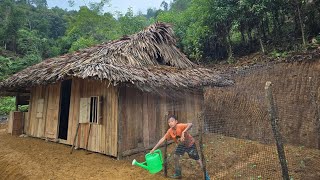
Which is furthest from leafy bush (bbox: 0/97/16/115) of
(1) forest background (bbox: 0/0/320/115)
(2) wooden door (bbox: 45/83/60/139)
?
(2) wooden door (bbox: 45/83/60/139)

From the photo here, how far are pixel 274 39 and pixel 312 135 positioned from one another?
733cm

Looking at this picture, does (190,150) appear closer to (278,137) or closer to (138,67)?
(278,137)

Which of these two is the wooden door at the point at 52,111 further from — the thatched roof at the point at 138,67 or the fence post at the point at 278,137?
the fence post at the point at 278,137

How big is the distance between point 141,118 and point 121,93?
112 centimetres

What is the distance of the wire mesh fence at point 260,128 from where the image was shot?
5555 mm

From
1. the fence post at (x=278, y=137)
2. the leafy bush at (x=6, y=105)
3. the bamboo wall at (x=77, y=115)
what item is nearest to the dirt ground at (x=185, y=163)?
the bamboo wall at (x=77, y=115)

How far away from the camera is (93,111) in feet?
25.1

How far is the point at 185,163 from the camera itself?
6.23m

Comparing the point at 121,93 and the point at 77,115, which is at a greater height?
the point at 121,93

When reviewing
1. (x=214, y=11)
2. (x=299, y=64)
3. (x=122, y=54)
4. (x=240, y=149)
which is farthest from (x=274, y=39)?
(x=122, y=54)

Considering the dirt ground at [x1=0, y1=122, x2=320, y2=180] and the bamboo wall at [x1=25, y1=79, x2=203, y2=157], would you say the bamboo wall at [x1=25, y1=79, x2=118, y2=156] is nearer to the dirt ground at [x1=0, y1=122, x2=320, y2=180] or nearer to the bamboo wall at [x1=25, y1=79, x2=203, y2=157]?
the bamboo wall at [x1=25, y1=79, x2=203, y2=157]

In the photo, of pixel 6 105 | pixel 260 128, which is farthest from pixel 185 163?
pixel 6 105

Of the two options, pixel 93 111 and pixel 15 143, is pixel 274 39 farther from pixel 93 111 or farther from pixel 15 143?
pixel 15 143

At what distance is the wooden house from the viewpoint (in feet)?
22.5
